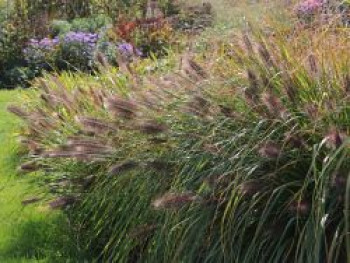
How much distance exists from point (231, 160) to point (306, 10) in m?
2.63

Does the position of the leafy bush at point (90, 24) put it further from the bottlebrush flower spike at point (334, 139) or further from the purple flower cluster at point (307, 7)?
the bottlebrush flower spike at point (334, 139)

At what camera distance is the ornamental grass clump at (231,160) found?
3.62 metres

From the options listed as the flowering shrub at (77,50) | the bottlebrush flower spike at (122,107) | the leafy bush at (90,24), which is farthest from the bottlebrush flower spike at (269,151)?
the leafy bush at (90,24)

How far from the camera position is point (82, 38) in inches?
510

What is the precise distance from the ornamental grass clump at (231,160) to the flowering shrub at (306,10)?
0.79m

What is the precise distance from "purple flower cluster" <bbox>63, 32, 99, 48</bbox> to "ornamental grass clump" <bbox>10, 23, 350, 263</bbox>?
8.23m

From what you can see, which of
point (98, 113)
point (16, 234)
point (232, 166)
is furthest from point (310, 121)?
point (16, 234)

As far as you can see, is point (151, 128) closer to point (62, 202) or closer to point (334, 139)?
point (62, 202)

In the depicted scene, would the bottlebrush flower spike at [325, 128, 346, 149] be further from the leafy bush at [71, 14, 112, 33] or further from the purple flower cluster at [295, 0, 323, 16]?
the leafy bush at [71, 14, 112, 33]

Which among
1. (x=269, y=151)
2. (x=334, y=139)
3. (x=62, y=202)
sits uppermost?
(x=334, y=139)

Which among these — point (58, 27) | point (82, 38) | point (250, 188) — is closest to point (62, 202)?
point (250, 188)

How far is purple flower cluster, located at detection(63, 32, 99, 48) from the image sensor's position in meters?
12.9

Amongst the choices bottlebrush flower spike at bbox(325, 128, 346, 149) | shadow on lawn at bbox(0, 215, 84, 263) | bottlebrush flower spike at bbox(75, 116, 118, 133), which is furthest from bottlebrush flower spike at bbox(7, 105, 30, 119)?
bottlebrush flower spike at bbox(325, 128, 346, 149)

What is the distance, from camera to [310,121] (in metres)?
3.86
